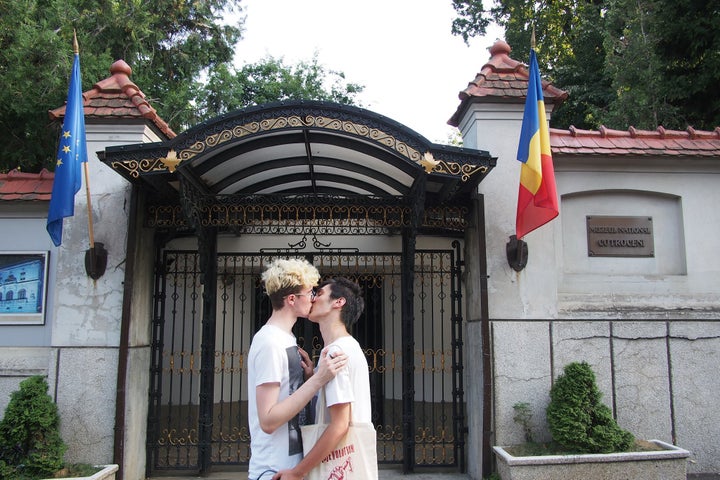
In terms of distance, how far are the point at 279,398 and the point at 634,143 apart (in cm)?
576

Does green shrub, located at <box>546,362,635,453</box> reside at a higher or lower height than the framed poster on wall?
lower

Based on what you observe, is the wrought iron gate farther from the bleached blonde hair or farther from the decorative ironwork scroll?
the bleached blonde hair

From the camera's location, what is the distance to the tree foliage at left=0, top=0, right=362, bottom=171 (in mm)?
9641

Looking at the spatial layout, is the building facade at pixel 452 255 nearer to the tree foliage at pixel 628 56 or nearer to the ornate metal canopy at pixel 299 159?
the ornate metal canopy at pixel 299 159

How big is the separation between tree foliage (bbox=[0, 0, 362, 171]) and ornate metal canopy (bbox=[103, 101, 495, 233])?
4.81 metres

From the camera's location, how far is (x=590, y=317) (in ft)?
21.2

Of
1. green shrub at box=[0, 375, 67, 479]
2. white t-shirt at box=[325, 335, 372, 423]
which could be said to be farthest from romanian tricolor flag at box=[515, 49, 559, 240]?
green shrub at box=[0, 375, 67, 479]

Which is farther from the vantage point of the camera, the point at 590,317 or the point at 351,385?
the point at 590,317

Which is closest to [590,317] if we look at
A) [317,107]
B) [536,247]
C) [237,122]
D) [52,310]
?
[536,247]

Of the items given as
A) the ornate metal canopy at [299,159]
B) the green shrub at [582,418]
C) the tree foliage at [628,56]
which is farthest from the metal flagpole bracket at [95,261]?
the tree foliage at [628,56]

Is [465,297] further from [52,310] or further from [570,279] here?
[52,310]

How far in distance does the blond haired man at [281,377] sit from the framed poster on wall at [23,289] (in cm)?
480

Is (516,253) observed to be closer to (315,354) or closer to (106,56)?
(315,354)

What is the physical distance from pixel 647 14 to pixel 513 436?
10.9 m
